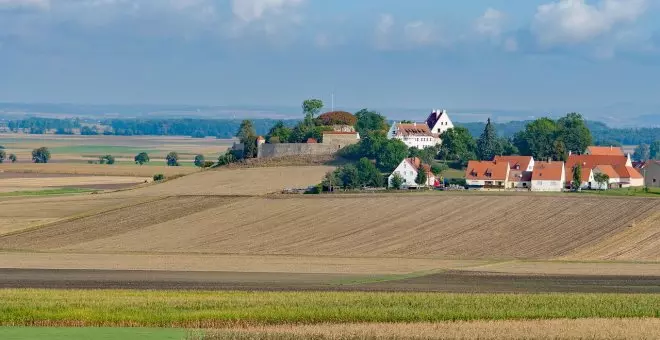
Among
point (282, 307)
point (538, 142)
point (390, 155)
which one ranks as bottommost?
point (282, 307)

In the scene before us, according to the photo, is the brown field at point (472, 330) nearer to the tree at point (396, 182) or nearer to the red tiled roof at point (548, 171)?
the red tiled roof at point (548, 171)

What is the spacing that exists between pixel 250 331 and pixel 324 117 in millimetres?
94776

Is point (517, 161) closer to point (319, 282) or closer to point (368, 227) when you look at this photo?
point (368, 227)

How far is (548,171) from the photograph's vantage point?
302ft

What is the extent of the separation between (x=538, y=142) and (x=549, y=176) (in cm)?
1691

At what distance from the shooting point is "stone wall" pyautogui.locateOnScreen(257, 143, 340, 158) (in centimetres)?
11481

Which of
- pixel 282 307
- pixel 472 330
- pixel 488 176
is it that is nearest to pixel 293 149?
pixel 488 176

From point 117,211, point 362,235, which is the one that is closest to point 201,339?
point 362,235

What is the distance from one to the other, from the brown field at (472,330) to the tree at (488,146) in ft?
242

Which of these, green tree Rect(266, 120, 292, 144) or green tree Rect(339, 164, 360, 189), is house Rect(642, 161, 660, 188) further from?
green tree Rect(266, 120, 292, 144)

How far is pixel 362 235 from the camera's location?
6800 cm

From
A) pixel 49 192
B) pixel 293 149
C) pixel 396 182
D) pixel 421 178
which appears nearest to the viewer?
pixel 396 182

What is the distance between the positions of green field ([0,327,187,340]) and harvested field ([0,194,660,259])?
92.2 ft

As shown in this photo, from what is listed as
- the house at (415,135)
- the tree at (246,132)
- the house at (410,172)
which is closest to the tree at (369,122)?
the house at (415,135)
